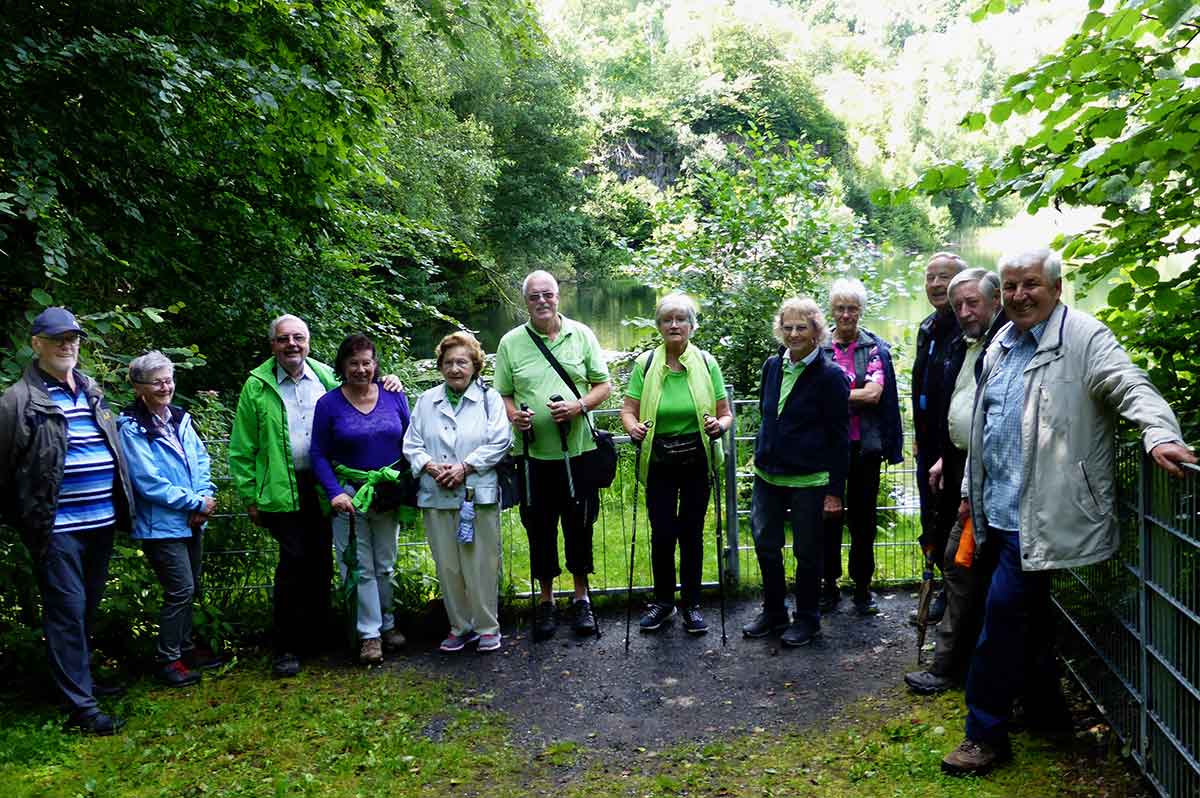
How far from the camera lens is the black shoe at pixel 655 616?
5336 millimetres

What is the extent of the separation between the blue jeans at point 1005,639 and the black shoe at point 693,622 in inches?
72.6

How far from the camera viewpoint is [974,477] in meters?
3.61

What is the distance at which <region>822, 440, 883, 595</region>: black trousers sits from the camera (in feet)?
17.8

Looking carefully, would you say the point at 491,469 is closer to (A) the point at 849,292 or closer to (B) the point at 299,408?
(B) the point at 299,408

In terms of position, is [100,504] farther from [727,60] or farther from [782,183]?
[727,60]

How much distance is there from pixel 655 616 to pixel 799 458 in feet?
4.09

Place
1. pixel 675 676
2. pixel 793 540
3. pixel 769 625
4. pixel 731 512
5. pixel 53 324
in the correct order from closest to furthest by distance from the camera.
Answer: pixel 53 324 < pixel 675 676 < pixel 793 540 < pixel 769 625 < pixel 731 512

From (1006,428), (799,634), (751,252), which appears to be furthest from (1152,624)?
(751,252)

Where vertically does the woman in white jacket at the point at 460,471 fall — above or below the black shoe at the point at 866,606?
above

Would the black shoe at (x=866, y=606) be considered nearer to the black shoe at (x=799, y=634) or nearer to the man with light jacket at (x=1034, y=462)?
the black shoe at (x=799, y=634)

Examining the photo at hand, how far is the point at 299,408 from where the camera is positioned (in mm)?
5000

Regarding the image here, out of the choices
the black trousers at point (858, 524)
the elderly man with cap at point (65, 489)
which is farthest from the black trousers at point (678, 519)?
the elderly man with cap at point (65, 489)

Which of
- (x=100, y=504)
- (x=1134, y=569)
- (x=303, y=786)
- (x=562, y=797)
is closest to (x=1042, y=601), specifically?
(x=1134, y=569)

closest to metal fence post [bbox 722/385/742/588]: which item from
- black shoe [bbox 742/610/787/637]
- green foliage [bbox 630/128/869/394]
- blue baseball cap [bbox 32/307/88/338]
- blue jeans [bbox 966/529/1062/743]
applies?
black shoe [bbox 742/610/787/637]
